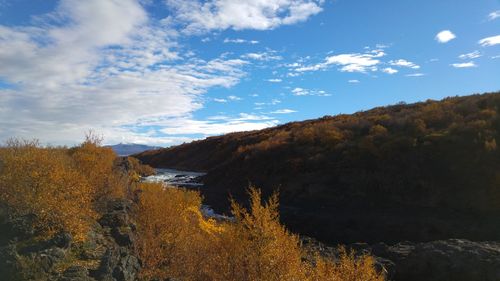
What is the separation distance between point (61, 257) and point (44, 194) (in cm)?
284

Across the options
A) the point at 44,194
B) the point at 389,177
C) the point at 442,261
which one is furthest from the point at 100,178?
the point at 389,177

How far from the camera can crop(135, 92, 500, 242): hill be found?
105 feet

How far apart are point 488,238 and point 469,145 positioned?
1402 centimetres

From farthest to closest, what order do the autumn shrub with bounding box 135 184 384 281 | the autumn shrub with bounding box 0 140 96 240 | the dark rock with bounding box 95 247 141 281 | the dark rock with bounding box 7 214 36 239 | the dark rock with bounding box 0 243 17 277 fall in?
the autumn shrub with bounding box 0 140 96 240
the autumn shrub with bounding box 135 184 384 281
the dark rock with bounding box 7 214 36 239
the dark rock with bounding box 95 247 141 281
the dark rock with bounding box 0 243 17 277

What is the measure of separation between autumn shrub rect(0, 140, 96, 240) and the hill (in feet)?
67.7

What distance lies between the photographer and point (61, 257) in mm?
11938

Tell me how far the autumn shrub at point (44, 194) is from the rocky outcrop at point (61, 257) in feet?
1.44

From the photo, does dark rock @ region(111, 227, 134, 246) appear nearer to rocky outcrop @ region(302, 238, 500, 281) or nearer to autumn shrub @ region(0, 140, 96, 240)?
autumn shrub @ region(0, 140, 96, 240)

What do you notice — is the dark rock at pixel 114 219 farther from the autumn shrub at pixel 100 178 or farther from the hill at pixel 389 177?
the hill at pixel 389 177

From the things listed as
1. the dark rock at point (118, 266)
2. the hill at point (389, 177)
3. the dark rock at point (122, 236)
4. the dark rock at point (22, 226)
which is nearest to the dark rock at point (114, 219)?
the dark rock at point (122, 236)

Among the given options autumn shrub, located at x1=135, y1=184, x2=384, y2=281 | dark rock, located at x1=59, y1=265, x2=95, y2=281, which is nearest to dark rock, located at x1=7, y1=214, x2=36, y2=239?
dark rock, located at x1=59, y1=265, x2=95, y2=281

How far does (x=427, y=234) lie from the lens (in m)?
29.8

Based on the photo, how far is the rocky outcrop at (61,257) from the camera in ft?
36.2

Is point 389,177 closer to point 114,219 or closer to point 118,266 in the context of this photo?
point 114,219
